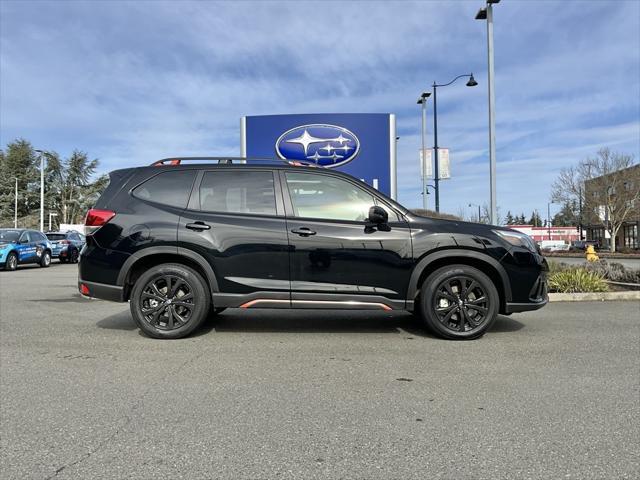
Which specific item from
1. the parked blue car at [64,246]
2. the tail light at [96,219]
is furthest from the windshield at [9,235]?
the tail light at [96,219]

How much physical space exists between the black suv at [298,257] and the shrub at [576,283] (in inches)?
153

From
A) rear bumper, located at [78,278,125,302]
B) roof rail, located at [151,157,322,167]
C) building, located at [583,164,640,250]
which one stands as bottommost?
rear bumper, located at [78,278,125,302]

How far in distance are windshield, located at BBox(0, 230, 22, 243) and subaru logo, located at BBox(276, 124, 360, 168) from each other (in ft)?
38.9

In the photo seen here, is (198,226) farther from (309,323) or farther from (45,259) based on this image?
(45,259)

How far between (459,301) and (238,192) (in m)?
2.79

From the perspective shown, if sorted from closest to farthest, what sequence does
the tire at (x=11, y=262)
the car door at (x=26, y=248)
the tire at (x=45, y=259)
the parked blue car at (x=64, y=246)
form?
the tire at (x=11, y=262), the car door at (x=26, y=248), the tire at (x=45, y=259), the parked blue car at (x=64, y=246)

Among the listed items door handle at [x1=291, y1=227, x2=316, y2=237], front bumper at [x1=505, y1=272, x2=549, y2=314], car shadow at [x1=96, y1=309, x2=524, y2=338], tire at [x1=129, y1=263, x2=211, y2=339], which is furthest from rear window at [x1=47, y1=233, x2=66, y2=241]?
front bumper at [x1=505, y1=272, x2=549, y2=314]

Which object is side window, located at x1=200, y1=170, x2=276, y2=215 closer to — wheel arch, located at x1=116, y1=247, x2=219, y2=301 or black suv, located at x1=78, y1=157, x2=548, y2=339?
black suv, located at x1=78, y1=157, x2=548, y2=339

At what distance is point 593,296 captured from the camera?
28.0 feet

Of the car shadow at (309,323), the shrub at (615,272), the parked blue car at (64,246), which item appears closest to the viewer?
the car shadow at (309,323)

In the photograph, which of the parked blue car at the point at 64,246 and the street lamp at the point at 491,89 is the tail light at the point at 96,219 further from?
the parked blue car at the point at 64,246

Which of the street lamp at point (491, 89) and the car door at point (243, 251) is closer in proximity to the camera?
the car door at point (243, 251)

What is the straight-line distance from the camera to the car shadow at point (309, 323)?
5906mm

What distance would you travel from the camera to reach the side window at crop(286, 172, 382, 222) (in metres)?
5.38
